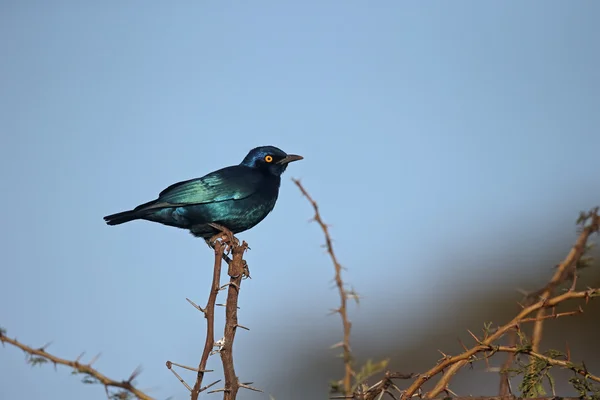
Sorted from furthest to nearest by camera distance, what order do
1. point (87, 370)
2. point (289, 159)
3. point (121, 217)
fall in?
point (289, 159) < point (121, 217) < point (87, 370)

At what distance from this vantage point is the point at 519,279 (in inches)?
488

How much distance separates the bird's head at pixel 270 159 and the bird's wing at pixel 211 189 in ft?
1.75

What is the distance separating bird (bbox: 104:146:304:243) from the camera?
723 centimetres

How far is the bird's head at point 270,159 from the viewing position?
8.17m

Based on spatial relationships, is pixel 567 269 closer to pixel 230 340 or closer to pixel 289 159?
pixel 230 340

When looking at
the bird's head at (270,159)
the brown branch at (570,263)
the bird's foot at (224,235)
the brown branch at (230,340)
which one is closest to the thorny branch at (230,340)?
the brown branch at (230,340)

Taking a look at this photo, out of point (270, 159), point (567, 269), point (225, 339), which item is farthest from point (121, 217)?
point (567, 269)

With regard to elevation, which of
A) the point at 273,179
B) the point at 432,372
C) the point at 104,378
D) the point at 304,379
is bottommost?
the point at 432,372

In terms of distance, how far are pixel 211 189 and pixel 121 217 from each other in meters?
0.82

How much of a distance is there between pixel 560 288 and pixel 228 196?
4.19 metres

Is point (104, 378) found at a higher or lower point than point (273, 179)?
lower

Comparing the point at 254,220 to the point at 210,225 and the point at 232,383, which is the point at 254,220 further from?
the point at 232,383

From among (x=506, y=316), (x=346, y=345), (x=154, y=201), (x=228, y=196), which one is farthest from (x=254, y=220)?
(x=506, y=316)

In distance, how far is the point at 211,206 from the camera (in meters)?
7.24
